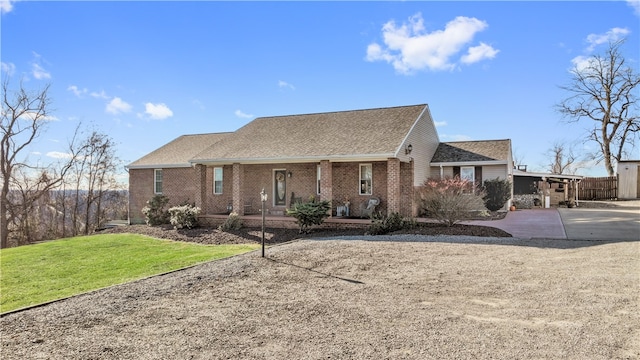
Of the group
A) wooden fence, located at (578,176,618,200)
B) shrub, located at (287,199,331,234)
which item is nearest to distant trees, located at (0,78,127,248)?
shrub, located at (287,199,331,234)

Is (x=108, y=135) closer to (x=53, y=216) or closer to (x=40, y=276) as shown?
(x=53, y=216)

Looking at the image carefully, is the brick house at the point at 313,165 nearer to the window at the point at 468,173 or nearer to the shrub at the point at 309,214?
the window at the point at 468,173

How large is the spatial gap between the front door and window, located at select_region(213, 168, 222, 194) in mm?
3447

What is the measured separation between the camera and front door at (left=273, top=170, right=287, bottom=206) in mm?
18438

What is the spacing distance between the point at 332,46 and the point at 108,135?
20596 mm

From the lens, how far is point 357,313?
520 cm

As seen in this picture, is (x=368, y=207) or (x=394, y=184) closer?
(x=394, y=184)

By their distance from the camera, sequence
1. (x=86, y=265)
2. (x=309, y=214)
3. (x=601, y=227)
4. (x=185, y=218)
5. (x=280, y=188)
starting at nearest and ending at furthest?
(x=86, y=265)
(x=601, y=227)
(x=309, y=214)
(x=185, y=218)
(x=280, y=188)

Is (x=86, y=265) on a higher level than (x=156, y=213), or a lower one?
lower

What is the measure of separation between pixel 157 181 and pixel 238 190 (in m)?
7.96

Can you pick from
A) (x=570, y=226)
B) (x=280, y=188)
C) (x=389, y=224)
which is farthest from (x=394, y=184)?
(x=570, y=226)

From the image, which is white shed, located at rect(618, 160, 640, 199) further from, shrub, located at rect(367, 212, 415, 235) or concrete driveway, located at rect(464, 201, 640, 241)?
shrub, located at rect(367, 212, 415, 235)

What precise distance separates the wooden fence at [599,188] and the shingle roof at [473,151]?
13.2 m

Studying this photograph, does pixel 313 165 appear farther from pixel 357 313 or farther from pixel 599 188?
pixel 599 188
